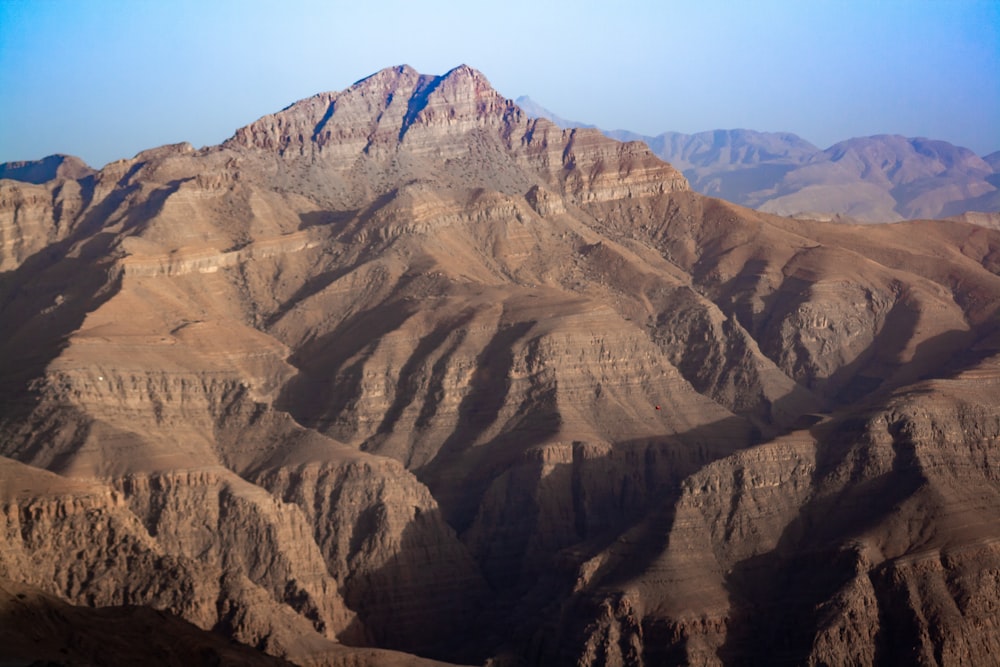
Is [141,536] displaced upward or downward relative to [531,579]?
upward

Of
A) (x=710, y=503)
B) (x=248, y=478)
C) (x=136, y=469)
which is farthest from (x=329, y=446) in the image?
(x=710, y=503)

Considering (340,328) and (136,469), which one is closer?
(136,469)

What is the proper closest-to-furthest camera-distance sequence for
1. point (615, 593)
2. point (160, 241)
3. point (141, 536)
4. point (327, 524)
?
point (141, 536) → point (615, 593) → point (327, 524) → point (160, 241)

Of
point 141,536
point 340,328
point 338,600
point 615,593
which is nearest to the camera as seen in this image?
point 141,536

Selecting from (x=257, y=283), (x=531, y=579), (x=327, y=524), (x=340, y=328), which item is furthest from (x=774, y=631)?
(x=257, y=283)

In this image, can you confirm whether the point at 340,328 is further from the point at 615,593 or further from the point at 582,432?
the point at 615,593

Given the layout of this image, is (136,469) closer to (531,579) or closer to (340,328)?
(531,579)
